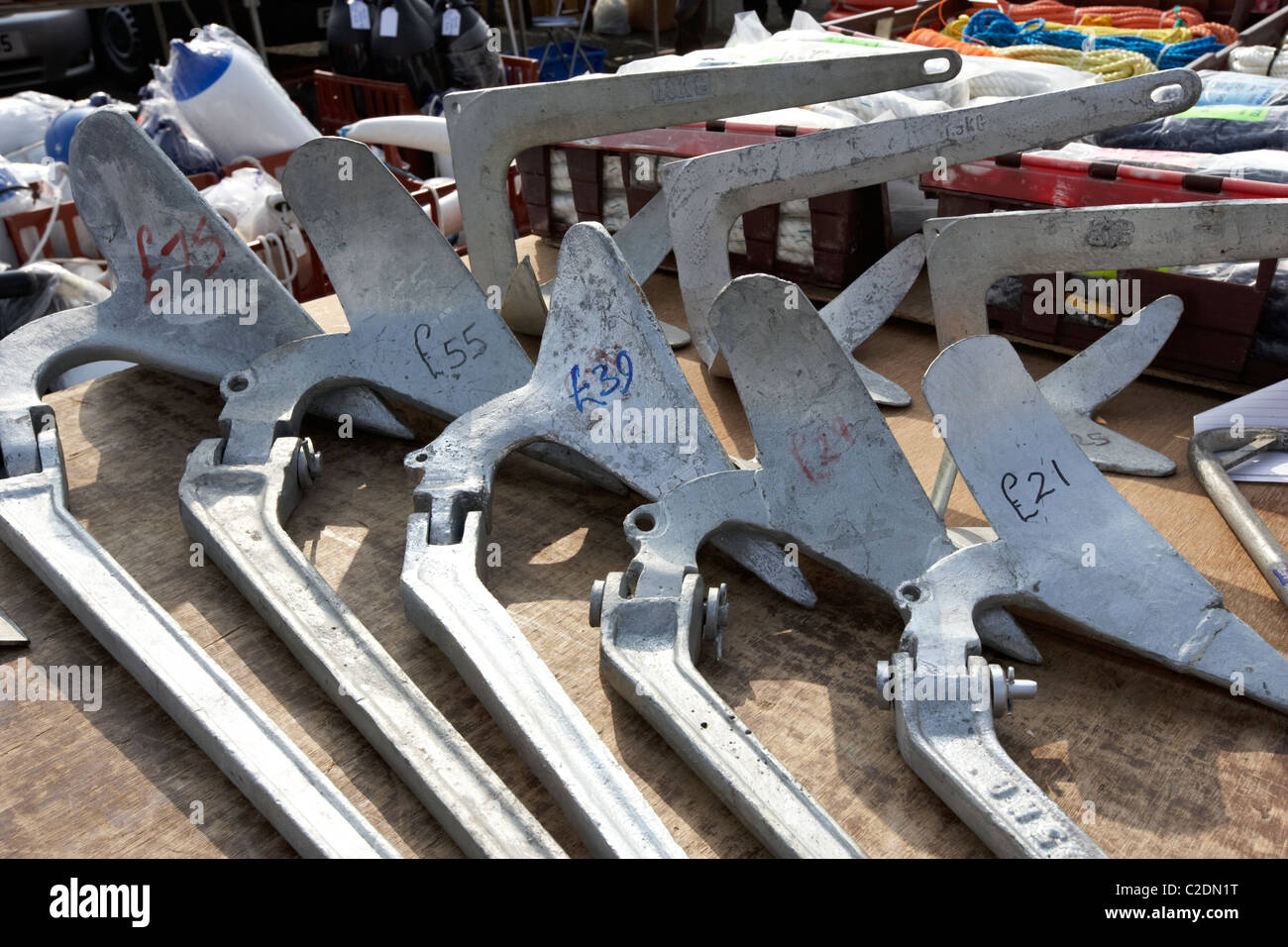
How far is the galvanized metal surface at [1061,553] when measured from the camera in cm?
109

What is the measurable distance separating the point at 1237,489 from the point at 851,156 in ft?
2.52

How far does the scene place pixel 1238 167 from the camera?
1709mm

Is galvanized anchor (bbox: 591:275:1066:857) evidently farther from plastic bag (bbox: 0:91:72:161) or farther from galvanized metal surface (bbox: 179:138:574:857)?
plastic bag (bbox: 0:91:72:161)

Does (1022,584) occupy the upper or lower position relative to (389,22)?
lower

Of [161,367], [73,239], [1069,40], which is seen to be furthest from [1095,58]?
[73,239]

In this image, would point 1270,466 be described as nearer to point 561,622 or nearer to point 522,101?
point 561,622

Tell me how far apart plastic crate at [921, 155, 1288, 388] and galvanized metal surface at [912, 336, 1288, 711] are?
1.89 ft

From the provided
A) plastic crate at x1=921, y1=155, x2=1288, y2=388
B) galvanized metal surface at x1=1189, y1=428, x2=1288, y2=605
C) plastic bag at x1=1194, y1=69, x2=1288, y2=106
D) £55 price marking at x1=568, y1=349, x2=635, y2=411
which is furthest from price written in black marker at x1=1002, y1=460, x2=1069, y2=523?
plastic bag at x1=1194, y1=69, x2=1288, y2=106

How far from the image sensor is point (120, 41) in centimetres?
609

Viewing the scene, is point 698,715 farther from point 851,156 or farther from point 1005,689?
point 851,156

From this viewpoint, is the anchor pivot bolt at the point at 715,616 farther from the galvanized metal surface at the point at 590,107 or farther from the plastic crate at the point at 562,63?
the plastic crate at the point at 562,63

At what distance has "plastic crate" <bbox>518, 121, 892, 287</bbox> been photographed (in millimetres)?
1994

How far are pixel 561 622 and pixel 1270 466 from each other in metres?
1.04
